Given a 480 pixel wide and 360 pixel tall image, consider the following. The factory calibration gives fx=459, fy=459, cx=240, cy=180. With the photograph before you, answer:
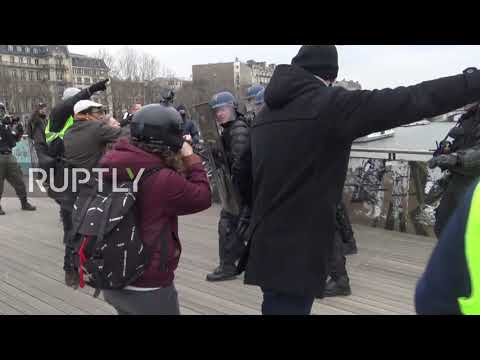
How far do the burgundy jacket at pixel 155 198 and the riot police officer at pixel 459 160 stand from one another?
7.05 ft

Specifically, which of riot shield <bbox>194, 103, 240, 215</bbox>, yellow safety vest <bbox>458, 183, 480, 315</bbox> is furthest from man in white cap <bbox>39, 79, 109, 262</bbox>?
yellow safety vest <bbox>458, 183, 480, 315</bbox>

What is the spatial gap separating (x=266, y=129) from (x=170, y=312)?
1085mm

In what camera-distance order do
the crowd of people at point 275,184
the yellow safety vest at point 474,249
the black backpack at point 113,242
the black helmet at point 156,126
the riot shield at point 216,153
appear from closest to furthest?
the yellow safety vest at point 474,249
the crowd of people at point 275,184
the black backpack at point 113,242
the black helmet at point 156,126
the riot shield at point 216,153

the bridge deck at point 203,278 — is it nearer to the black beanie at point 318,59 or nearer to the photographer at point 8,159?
the photographer at point 8,159

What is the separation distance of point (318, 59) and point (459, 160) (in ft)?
6.18

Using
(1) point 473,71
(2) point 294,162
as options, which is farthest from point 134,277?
(1) point 473,71

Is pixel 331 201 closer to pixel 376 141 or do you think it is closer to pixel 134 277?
pixel 134 277

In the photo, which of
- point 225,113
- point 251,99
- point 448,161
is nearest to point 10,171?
point 251,99

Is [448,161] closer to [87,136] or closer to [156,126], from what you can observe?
[156,126]

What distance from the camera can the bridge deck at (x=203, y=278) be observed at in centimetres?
420

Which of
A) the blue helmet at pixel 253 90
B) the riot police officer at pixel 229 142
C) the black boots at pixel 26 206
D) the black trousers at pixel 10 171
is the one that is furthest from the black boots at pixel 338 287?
the black trousers at pixel 10 171

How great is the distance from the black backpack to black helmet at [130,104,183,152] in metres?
0.17

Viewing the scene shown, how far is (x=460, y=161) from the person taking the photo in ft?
11.5

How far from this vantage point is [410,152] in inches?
259
